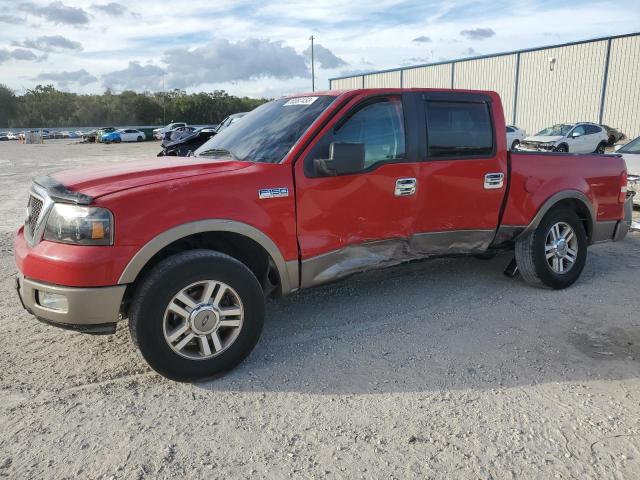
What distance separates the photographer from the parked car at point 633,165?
8250mm

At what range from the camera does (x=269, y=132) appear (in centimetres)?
409

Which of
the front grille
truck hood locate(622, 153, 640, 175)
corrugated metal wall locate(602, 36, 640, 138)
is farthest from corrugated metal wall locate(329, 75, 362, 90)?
the front grille

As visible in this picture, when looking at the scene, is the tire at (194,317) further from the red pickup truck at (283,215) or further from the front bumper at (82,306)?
the front bumper at (82,306)

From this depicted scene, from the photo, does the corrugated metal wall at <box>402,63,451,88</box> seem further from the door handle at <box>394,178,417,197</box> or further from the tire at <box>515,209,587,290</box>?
the door handle at <box>394,178,417,197</box>

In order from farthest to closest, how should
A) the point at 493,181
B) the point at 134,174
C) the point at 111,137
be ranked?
1. the point at 111,137
2. the point at 493,181
3. the point at 134,174

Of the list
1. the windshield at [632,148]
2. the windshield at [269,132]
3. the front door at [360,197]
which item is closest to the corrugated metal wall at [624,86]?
the windshield at [632,148]

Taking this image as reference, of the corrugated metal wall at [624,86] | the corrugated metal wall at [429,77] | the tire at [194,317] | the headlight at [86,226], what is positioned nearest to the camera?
the headlight at [86,226]

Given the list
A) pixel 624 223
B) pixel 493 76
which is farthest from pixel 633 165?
pixel 493 76

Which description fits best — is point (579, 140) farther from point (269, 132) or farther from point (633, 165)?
point (269, 132)

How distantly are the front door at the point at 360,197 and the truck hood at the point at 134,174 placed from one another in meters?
0.55

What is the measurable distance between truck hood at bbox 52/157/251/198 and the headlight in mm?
129

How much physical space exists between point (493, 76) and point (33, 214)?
126ft

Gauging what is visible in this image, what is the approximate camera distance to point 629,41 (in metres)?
28.9

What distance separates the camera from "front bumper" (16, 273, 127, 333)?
9.92ft
